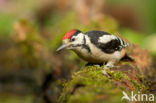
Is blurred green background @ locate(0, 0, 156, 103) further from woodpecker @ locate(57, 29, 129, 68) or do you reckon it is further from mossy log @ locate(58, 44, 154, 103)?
mossy log @ locate(58, 44, 154, 103)

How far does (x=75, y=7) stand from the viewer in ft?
32.0

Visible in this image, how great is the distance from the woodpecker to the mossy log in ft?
0.63

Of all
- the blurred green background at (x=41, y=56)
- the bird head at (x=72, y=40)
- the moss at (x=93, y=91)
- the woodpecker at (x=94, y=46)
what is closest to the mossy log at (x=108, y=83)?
the moss at (x=93, y=91)

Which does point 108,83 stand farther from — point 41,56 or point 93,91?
point 41,56

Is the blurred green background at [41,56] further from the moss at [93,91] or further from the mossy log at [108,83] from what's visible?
the moss at [93,91]

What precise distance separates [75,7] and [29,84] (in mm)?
3101

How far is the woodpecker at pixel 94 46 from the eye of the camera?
4.64 meters

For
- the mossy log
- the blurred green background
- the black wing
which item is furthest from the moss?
the blurred green background

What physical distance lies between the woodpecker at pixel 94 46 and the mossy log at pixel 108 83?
192 millimetres

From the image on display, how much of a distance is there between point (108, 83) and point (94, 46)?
47.1 inches

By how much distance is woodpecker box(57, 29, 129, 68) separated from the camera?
464 cm

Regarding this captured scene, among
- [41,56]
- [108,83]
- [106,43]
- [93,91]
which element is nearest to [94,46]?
[106,43]

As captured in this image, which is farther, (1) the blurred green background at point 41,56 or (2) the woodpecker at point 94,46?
(1) the blurred green background at point 41,56

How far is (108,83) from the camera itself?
364 cm
